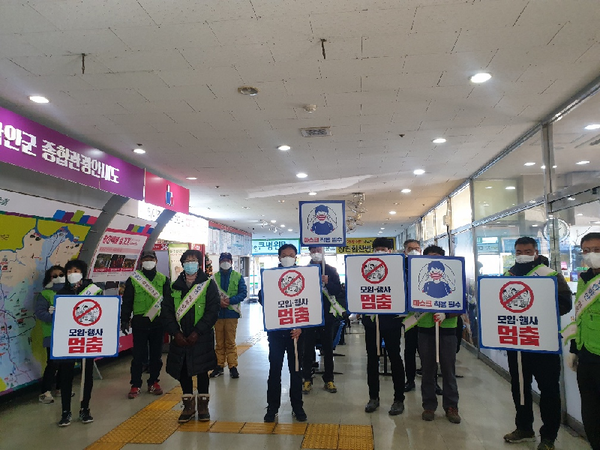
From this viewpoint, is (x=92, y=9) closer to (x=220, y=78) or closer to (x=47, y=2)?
(x=47, y=2)

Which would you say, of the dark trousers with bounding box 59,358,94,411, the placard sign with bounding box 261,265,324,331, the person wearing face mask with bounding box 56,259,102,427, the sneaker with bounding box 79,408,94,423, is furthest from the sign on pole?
the sneaker with bounding box 79,408,94,423

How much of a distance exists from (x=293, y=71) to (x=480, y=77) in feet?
5.39

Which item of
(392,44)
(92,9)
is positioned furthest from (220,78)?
(392,44)

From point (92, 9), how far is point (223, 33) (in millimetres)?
835

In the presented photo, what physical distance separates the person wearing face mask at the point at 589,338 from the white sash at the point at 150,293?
4076mm

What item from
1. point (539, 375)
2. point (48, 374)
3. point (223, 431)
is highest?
point (539, 375)

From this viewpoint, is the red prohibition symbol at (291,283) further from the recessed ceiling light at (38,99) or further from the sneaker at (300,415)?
the recessed ceiling light at (38,99)

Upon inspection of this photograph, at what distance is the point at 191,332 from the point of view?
3.89 meters

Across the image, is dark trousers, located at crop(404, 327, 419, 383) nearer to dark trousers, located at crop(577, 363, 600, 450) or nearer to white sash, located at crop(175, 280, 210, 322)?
dark trousers, located at crop(577, 363, 600, 450)

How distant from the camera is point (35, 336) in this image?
5074mm

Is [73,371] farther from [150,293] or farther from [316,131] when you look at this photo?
[316,131]

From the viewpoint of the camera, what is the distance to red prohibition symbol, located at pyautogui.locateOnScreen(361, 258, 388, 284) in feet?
13.5

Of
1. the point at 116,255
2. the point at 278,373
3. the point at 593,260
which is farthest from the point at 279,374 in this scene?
the point at 116,255

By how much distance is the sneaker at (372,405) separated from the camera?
4.14m
